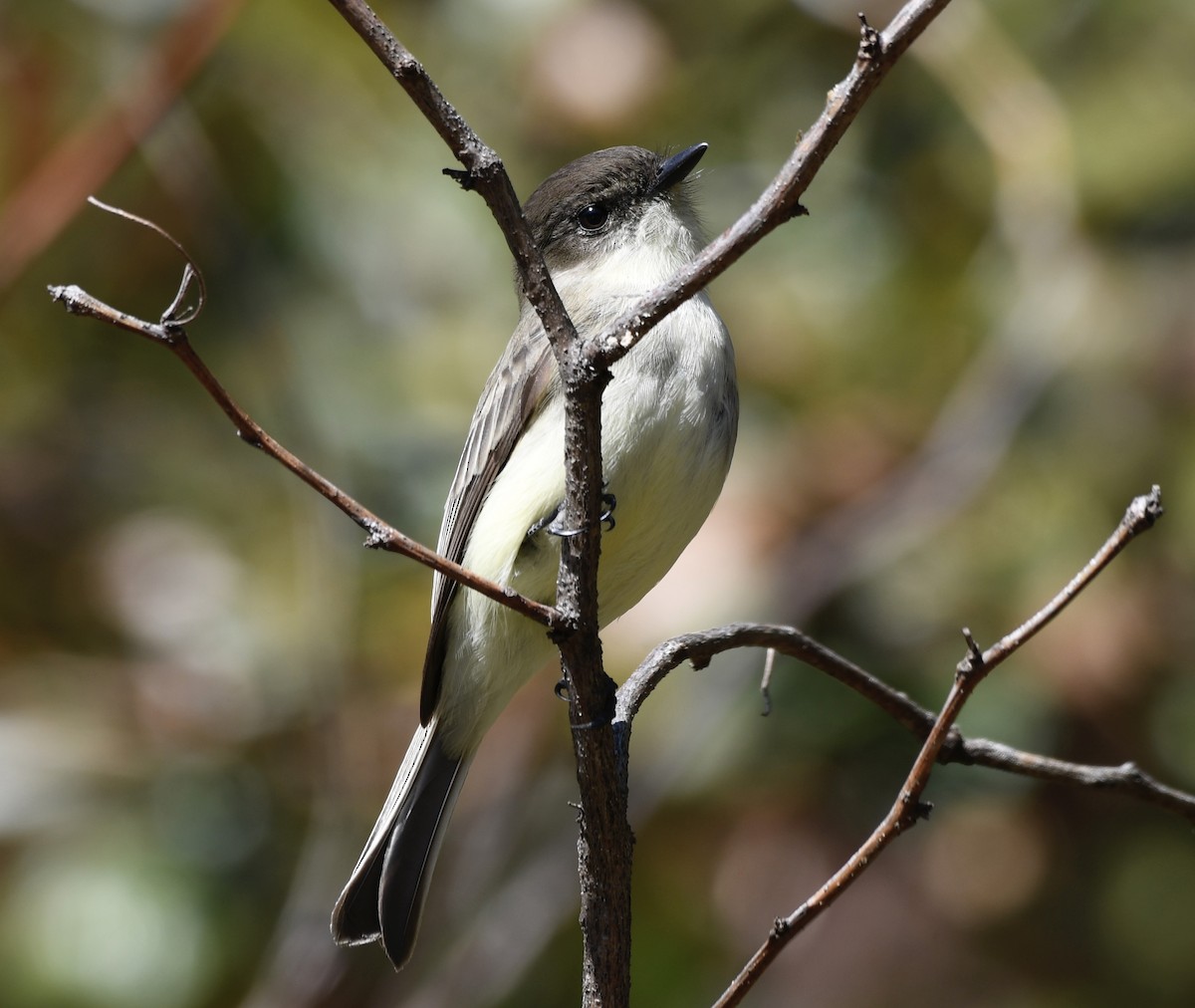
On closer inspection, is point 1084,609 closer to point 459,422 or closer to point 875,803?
point 875,803

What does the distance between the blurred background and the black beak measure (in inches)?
24.8

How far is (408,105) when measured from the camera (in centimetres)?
503

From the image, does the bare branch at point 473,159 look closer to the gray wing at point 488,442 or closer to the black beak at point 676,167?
the gray wing at point 488,442

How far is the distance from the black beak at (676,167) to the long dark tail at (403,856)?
1417 mm

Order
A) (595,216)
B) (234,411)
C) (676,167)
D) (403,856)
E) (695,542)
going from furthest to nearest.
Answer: (695,542) < (595,216) < (676,167) < (403,856) < (234,411)

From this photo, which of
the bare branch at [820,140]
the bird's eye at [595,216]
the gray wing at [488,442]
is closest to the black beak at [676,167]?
the bird's eye at [595,216]

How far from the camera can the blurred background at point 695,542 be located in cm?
387

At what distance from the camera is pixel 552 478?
9.73 ft

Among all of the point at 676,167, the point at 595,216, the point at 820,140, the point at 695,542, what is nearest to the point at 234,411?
the point at 820,140

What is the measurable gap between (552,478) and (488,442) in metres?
0.43

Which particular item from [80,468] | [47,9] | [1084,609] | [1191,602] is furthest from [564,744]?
[47,9]

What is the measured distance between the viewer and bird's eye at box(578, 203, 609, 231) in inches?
150

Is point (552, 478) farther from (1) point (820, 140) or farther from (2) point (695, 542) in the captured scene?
(1) point (820, 140)

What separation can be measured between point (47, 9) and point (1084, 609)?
3.51m
